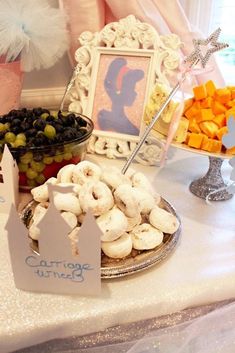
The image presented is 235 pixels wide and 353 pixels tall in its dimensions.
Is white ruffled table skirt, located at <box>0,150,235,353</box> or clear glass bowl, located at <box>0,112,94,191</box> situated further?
clear glass bowl, located at <box>0,112,94,191</box>

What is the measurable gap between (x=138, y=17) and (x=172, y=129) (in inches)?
16.1

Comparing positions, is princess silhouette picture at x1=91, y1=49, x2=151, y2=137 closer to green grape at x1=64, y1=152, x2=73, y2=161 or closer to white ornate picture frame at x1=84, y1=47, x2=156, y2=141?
white ornate picture frame at x1=84, y1=47, x2=156, y2=141

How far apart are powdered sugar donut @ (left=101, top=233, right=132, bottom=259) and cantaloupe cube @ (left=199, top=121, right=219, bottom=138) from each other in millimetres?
273

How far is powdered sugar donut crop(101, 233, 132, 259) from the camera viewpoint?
53 centimetres

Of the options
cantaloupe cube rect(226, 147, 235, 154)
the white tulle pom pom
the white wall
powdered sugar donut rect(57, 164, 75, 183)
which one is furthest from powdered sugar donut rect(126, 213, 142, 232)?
the white wall

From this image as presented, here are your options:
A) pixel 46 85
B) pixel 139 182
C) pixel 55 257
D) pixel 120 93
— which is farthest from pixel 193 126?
pixel 46 85

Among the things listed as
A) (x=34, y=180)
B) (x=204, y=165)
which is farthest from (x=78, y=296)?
(x=204, y=165)

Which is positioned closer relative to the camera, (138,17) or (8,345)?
(8,345)

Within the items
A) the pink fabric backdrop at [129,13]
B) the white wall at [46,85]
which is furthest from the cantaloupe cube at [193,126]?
the white wall at [46,85]

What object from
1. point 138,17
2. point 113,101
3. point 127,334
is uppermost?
point 138,17

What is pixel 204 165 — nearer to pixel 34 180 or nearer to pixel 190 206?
pixel 190 206

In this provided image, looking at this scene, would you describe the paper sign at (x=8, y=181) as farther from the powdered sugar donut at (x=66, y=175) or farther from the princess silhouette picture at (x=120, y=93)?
the princess silhouette picture at (x=120, y=93)

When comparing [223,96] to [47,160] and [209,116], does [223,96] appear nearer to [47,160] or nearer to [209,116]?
[209,116]

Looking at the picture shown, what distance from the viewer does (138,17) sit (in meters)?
0.96
